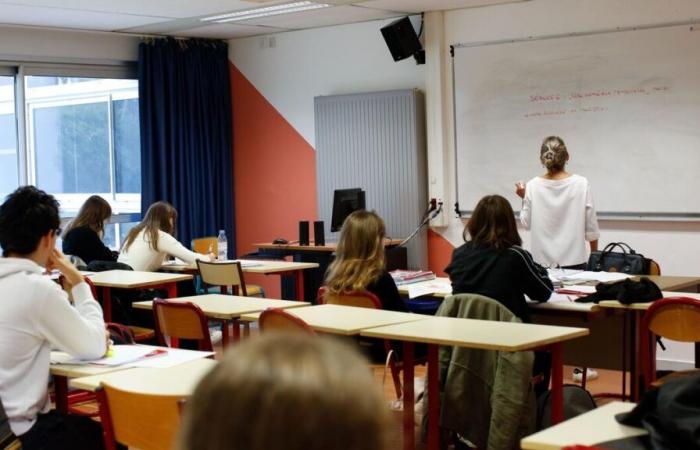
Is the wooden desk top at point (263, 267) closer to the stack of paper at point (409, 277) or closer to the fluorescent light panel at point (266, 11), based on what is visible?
the stack of paper at point (409, 277)

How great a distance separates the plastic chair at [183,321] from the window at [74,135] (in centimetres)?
431

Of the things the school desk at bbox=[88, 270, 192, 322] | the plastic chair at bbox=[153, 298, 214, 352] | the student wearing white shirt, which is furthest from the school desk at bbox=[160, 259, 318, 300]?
the student wearing white shirt

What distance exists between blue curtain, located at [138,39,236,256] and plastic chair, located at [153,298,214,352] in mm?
4530

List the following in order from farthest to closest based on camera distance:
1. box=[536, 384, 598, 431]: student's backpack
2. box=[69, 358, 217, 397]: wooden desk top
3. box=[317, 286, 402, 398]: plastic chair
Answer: box=[317, 286, 402, 398]: plastic chair, box=[536, 384, 598, 431]: student's backpack, box=[69, 358, 217, 397]: wooden desk top

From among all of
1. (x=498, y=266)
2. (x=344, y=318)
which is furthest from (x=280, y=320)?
(x=498, y=266)

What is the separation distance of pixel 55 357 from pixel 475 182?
482 cm

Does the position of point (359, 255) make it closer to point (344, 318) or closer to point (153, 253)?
point (344, 318)

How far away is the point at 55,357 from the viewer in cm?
356

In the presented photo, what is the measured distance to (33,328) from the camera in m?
3.11

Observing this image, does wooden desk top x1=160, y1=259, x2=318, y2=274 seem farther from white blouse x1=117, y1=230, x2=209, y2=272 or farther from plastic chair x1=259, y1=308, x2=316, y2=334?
plastic chair x1=259, y1=308, x2=316, y2=334

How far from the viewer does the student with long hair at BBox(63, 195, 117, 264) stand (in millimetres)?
6884

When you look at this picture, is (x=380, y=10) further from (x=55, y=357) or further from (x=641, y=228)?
(x=55, y=357)

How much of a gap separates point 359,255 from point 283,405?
413cm

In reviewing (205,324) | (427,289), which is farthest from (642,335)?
(205,324)
